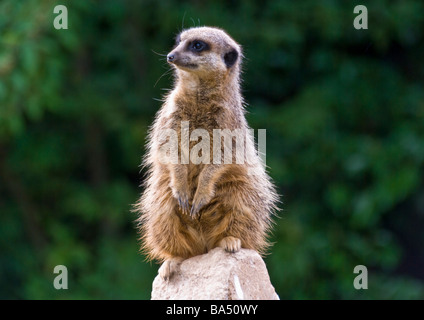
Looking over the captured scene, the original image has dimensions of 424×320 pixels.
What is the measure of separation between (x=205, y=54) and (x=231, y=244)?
34.1 inches

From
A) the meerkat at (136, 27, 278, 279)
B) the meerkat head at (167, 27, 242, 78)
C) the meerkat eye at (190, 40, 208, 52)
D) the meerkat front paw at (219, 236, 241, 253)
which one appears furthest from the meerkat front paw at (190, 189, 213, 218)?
the meerkat eye at (190, 40, 208, 52)

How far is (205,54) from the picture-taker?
3.40 metres

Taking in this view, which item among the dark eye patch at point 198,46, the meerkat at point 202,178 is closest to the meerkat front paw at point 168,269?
the meerkat at point 202,178

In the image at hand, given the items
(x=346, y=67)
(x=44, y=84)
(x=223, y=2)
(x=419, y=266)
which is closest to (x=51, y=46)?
(x=44, y=84)

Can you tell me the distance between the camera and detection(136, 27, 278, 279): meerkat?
3279mm

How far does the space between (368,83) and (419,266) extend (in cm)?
194

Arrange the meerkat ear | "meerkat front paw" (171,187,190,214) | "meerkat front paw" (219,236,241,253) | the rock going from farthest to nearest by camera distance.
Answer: the meerkat ear, "meerkat front paw" (171,187,190,214), "meerkat front paw" (219,236,241,253), the rock

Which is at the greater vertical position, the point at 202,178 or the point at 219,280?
the point at 202,178

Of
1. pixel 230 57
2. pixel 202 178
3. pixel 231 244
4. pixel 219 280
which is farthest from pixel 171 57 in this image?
pixel 219 280

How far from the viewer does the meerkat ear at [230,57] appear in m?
3.48

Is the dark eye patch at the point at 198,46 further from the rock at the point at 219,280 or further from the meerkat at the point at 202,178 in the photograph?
the rock at the point at 219,280

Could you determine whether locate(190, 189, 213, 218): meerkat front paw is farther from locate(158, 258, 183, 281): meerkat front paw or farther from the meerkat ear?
the meerkat ear

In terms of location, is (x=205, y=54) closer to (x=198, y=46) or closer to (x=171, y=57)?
(x=198, y=46)

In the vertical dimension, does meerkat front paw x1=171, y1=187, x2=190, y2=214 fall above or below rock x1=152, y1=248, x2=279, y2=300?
above
